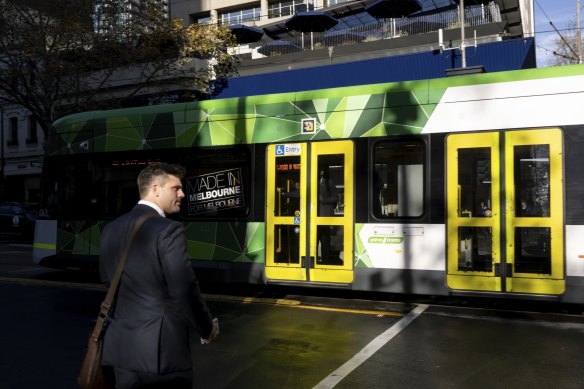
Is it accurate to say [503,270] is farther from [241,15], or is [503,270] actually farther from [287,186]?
[241,15]

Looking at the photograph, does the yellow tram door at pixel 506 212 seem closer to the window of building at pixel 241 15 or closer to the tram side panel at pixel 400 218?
the tram side panel at pixel 400 218

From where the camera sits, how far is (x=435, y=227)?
741cm

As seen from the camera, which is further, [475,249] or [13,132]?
[13,132]

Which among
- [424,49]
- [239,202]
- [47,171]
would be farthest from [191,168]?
[424,49]

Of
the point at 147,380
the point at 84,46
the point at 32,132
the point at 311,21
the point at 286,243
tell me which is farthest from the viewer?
the point at 32,132

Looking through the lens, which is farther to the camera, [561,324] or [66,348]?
[561,324]

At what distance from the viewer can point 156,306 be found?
2564 millimetres

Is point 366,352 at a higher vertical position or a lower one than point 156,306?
lower

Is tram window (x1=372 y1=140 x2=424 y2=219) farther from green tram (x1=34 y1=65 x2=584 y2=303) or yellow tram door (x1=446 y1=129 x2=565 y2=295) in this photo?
yellow tram door (x1=446 y1=129 x2=565 y2=295)

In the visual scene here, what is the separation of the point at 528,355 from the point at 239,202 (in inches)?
199

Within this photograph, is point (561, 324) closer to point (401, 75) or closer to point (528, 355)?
point (528, 355)

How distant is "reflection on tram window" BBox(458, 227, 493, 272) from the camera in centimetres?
711

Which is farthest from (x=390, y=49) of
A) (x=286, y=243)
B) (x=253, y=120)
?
(x=286, y=243)

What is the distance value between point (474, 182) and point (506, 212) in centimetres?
61
